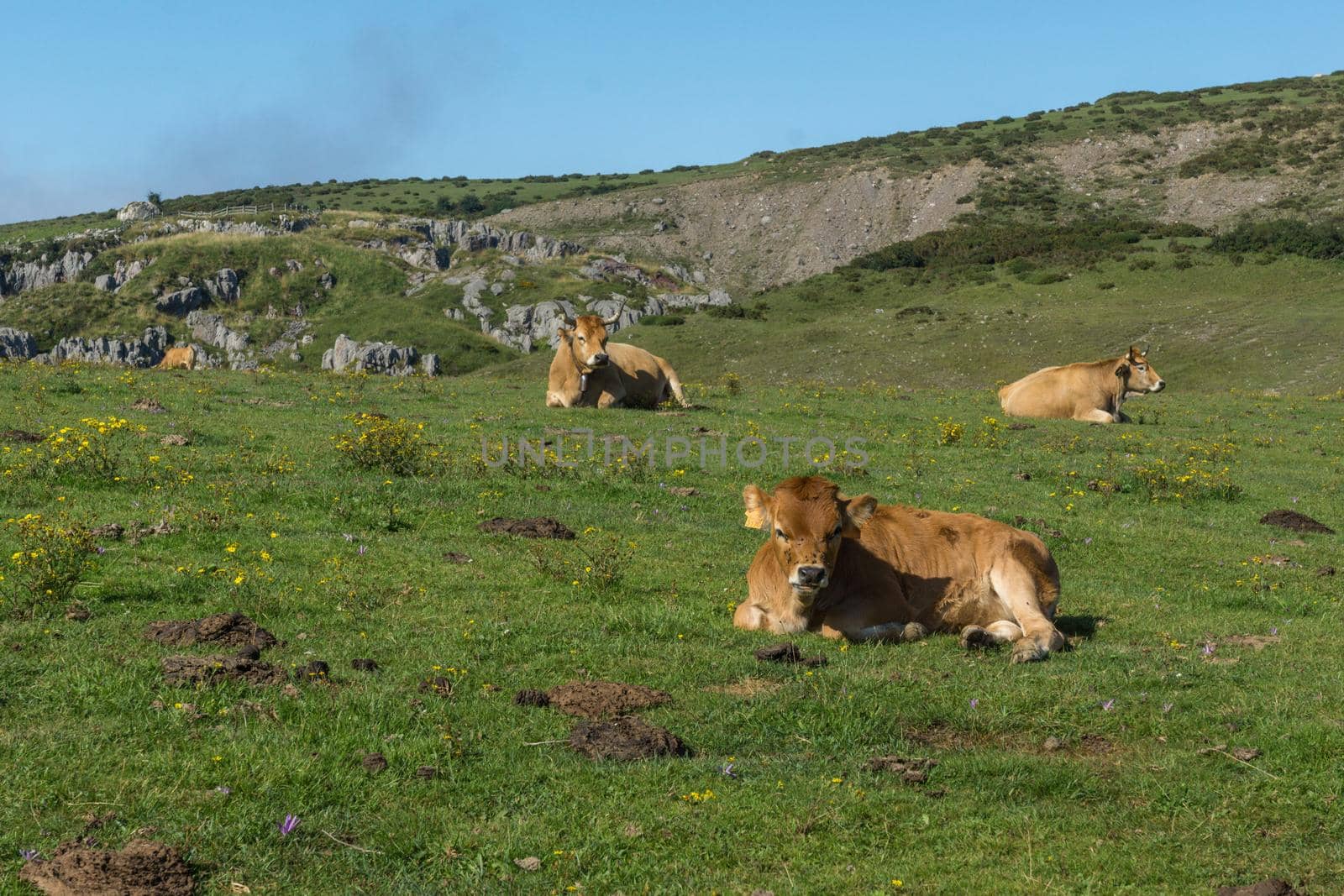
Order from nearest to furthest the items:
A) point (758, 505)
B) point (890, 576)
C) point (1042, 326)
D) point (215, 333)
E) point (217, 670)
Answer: point (217, 670)
point (758, 505)
point (890, 576)
point (1042, 326)
point (215, 333)

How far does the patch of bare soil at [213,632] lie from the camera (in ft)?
28.1

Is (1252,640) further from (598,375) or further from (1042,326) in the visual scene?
(1042,326)

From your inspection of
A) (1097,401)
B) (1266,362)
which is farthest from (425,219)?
(1097,401)

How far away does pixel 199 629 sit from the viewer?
867 centimetres

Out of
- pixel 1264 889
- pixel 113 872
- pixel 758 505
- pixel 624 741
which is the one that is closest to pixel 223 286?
pixel 758 505

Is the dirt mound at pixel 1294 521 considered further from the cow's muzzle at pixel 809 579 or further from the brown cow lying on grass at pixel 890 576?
the cow's muzzle at pixel 809 579

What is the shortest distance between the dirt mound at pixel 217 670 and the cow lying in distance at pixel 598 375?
719 inches

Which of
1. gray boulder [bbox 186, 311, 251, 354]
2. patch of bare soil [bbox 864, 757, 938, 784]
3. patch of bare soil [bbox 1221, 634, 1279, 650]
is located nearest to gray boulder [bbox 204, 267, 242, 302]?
gray boulder [bbox 186, 311, 251, 354]

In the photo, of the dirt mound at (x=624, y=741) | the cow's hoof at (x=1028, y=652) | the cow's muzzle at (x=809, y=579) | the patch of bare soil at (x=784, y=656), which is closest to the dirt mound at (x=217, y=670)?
the dirt mound at (x=624, y=741)

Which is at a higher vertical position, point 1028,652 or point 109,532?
point 109,532

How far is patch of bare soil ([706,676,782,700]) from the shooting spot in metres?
8.27

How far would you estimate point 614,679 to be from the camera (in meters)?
8.47

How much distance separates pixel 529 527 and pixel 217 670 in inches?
241

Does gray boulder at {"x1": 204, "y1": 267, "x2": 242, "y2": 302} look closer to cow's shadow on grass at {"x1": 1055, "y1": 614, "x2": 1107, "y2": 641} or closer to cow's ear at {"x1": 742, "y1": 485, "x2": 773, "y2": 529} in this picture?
cow's ear at {"x1": 742, "y1": 485, "x2": 773, "y2": 529}
